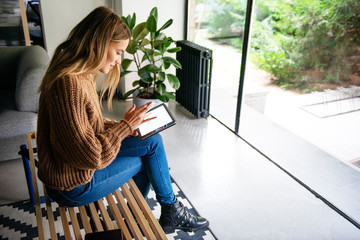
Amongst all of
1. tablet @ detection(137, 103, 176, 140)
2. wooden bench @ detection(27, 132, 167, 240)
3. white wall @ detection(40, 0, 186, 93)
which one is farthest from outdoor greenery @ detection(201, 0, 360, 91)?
wooden bench @ detection(27, 132, 167, 240)

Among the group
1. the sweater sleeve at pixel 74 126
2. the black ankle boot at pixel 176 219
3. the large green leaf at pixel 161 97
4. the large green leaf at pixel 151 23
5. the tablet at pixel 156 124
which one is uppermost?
the large green leaf at pixel 151 23

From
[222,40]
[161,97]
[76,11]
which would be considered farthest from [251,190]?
[76,11]

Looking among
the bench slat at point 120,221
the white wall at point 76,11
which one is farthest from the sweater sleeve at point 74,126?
the white wall at point 76,11

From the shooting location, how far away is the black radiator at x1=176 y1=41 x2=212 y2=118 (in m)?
3.10

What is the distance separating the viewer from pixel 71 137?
112 cm

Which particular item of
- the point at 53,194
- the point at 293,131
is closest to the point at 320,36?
the point at 293,131

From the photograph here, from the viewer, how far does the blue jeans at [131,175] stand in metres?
1.34

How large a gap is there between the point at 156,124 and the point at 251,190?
40.1 inches

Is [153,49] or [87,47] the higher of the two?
[87,47]

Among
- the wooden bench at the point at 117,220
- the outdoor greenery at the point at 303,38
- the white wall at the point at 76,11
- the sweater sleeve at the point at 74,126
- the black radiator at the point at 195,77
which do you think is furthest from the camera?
the white wall at the point at 76,11

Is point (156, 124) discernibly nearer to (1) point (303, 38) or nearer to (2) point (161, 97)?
(1) point (303, 38)

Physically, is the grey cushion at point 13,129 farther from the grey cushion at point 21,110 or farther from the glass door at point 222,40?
the glass door at point 222,40

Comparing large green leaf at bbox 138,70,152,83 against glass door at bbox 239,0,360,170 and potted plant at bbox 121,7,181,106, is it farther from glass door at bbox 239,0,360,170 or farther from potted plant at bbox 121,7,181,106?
glass door at bbox 239,0,360,170

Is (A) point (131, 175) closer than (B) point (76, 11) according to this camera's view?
Yes
